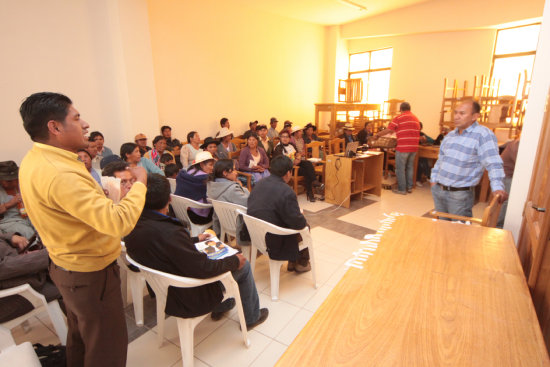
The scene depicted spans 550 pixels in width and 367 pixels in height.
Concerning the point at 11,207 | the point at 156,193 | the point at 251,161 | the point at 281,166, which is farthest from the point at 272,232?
the point at 11,207

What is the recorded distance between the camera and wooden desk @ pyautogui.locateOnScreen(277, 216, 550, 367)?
85 cm

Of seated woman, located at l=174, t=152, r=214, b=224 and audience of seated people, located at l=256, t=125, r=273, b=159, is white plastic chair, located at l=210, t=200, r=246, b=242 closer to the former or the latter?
seated woman, located at l=174, t=152, r=214, b=224

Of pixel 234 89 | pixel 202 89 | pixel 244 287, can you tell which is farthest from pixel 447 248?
pixel 234 89

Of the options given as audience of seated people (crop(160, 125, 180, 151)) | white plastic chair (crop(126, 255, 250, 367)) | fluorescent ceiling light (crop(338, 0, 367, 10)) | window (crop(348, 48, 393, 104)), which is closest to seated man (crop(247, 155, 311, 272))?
white plastic chair (crop(126, 255, 250, 367))

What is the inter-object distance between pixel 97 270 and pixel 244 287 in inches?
36.5

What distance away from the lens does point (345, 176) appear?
14.4 feet

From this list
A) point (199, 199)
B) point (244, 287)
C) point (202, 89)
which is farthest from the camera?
point (202, 89)

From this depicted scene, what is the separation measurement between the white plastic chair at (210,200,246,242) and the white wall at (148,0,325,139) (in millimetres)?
3306

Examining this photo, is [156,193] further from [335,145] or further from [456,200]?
[335,145]

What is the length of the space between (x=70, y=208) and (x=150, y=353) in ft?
4.09

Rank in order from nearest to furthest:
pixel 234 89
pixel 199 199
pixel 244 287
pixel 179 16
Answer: pixel 244 287
pixel 199 199
pixel 179 16
pixel 234 89

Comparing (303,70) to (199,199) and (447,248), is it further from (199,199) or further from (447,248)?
(447,248)

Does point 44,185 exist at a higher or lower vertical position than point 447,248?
higher

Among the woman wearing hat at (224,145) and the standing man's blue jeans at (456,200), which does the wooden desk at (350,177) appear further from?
the standing man's blue jeans at (456,200)
